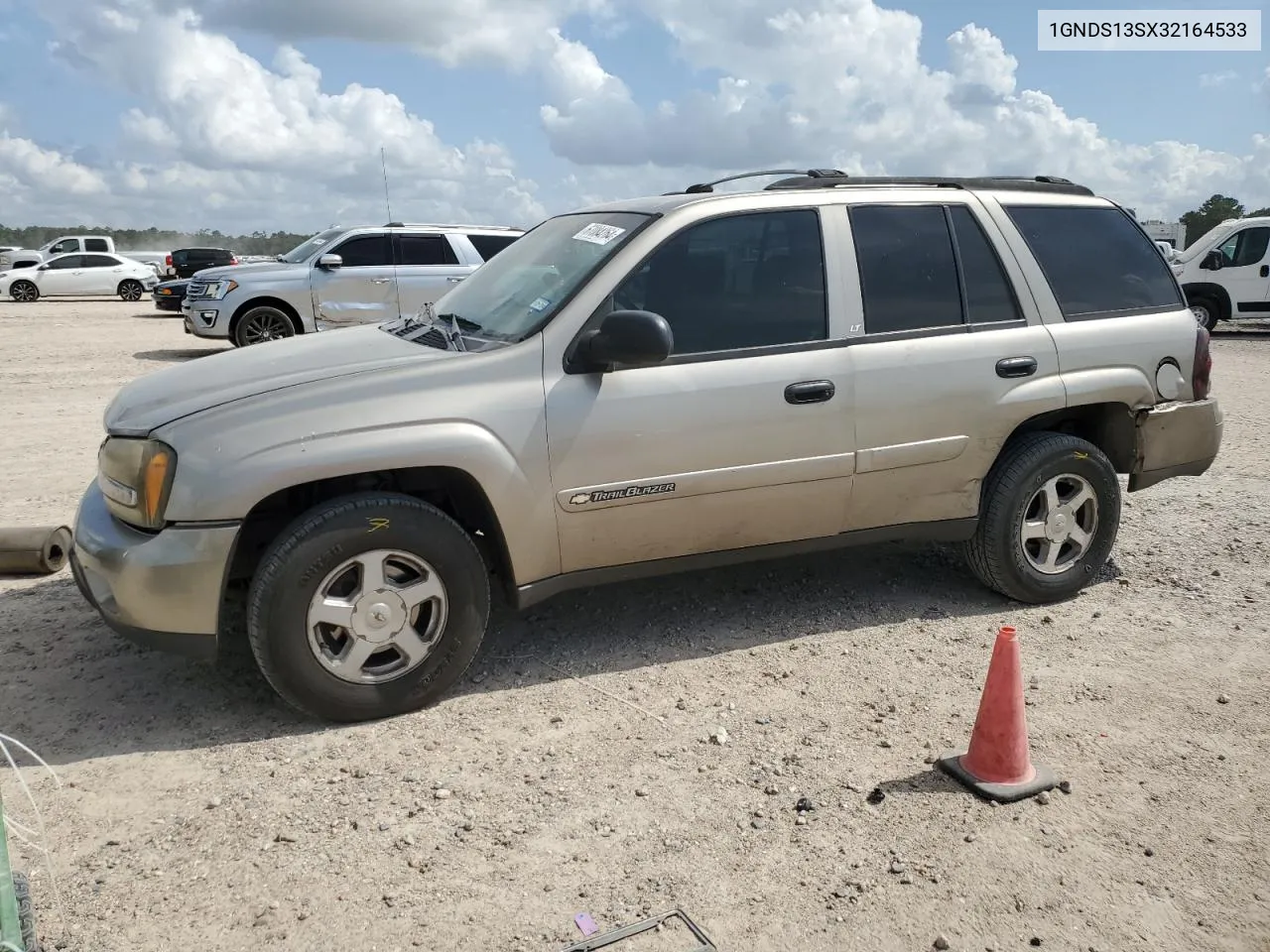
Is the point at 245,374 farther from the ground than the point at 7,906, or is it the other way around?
the point at 245,374

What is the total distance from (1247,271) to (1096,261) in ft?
50.4

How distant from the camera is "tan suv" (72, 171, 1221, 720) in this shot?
360 cm

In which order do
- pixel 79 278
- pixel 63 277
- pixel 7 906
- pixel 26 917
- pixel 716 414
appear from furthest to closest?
pixel 79 278
pixel 63 277
pixel 716 414
pixel 26 917
pixel 7 906

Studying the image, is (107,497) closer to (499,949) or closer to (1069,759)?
(499,949)

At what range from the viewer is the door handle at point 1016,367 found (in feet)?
15.1

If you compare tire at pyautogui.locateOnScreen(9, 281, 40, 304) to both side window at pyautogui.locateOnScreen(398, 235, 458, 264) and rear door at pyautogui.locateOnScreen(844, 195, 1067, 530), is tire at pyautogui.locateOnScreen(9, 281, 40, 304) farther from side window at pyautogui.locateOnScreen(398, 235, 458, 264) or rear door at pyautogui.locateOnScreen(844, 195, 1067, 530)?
rear door at pyautogui.locateOnScreen(844, 195, 1067, 530)

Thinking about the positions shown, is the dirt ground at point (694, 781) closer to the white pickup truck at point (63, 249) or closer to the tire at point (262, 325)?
the tire at point (262, 325)

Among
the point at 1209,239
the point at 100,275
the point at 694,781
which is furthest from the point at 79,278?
the point at 694,781

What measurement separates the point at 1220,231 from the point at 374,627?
18.6m

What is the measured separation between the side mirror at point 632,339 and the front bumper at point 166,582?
4.65 feet

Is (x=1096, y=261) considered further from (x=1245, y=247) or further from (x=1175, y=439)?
(x=1245, y=247)

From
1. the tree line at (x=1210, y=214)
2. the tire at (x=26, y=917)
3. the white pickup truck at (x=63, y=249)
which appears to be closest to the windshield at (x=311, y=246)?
the tire at (x=26, y=917)

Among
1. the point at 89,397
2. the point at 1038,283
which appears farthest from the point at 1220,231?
the point at 89,397

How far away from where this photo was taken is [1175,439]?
5039 mm
